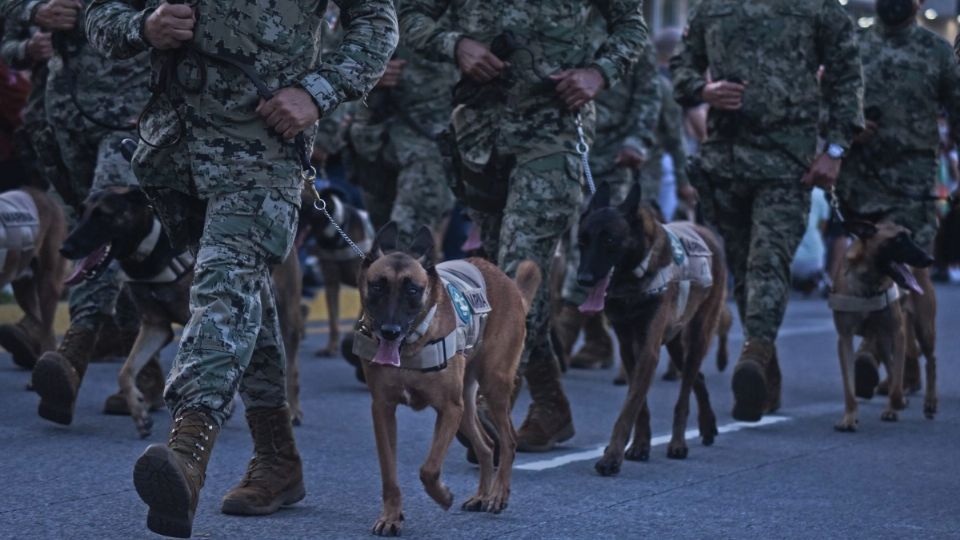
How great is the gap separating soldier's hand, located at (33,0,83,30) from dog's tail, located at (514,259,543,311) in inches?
99.9

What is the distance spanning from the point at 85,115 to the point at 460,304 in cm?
274

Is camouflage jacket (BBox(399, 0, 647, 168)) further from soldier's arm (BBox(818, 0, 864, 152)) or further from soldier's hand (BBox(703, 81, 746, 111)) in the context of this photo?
soldier's arm (BBox(818, 0, 864, 152))

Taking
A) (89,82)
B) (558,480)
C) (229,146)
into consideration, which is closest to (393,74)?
(89,82)

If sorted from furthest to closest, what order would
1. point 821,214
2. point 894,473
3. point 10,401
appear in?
point 821,214 < point 10,401 < point 894,473

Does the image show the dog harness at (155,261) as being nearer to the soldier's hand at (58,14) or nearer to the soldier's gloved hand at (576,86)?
the soldier's hand at (58,14)

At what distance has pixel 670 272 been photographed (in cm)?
737

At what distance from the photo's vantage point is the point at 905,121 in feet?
32.1

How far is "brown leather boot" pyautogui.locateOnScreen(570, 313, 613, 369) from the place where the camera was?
1159 cm

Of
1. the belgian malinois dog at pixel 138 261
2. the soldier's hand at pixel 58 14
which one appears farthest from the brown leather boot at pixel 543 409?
the soldier's hand at pixel 58 14

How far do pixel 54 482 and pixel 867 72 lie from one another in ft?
18.7

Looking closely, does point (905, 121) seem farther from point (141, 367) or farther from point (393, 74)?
point (141, 367)

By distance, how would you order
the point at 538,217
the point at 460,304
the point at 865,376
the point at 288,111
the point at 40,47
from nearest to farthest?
the point at 288,111, the point at 460,304, the point at 538,217, the point at 40,47, the point at 865,376

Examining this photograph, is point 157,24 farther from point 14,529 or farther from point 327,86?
point 14,529

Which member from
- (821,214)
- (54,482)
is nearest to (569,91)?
(54,482)
